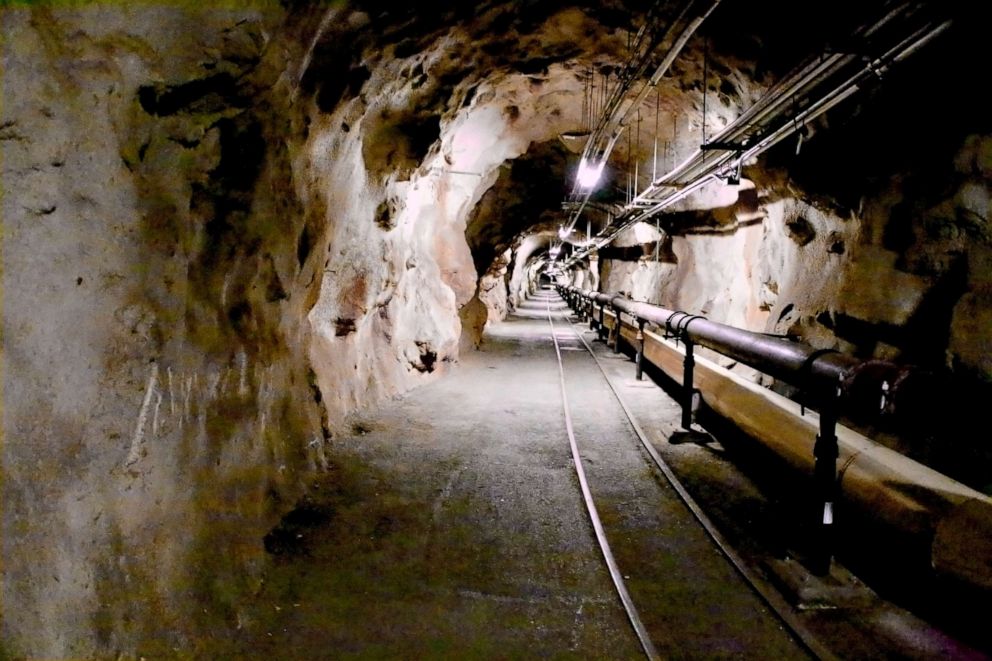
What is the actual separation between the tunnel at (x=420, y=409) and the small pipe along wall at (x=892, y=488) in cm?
2

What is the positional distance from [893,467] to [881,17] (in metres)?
3.28

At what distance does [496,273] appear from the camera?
25.8 metres

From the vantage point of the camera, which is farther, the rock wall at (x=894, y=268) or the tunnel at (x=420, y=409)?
the rock wall at (x=894, y=268)

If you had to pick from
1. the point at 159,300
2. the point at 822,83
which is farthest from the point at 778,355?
the point at 159,300

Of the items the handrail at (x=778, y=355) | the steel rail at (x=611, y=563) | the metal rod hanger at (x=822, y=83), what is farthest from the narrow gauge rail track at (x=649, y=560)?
the metal rod hanger at (x=822, y=83)

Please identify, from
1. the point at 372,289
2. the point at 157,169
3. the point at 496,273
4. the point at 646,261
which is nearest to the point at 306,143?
the point at 157,169

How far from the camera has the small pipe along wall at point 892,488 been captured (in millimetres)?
3186

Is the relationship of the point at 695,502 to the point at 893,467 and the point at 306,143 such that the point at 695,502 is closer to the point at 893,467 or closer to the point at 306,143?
the point at 893,467

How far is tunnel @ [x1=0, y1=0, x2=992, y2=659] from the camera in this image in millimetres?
2682

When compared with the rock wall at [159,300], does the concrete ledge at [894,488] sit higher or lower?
lower

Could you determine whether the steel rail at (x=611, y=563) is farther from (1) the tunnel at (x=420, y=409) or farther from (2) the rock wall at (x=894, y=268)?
(2) the rock wall at (x=894, y=268)

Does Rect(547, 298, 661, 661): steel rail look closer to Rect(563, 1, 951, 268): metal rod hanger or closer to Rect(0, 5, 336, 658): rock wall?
Rect(0, 5, 336, 658): rock wall

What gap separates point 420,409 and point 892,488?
6565 mm

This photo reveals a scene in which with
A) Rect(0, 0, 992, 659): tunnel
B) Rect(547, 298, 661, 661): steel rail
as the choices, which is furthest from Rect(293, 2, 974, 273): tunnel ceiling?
Rect(547, 298, 661, 661): steel rail
